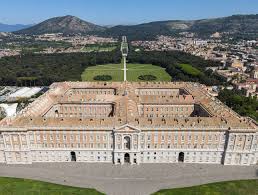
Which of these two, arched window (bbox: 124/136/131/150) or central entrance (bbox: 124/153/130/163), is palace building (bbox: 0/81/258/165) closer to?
arched window (bbox: 124/136/131/150)

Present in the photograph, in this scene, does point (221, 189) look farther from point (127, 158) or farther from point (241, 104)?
point (241, 104)

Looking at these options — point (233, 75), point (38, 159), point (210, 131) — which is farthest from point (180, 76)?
point (38, 159)

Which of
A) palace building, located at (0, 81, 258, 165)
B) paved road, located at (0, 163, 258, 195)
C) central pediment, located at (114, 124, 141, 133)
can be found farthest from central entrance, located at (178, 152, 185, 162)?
central pediment, located at (114, 124, 141, 133)

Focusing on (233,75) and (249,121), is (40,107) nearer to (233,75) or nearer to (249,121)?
(249,121)

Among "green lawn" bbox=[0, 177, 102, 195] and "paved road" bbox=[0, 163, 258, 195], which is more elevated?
"green lawn" bbox=[0, 177, 102, 195]

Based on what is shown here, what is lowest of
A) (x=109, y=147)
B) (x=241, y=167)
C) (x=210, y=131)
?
(x=241, y=167)

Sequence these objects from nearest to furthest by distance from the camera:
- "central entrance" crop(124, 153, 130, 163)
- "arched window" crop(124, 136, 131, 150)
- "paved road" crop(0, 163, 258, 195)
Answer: "paved road" crop(0, 163, 258, 195)
"arched window" crop(124, 136, 131, 150)
"central entrance" crop(124, 153, 130, 163)
